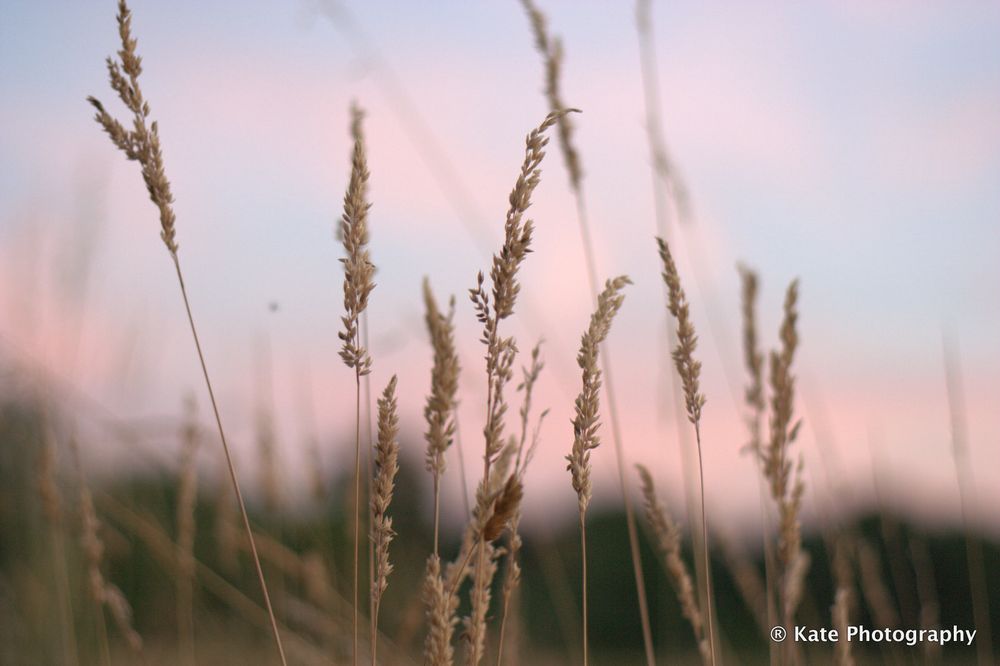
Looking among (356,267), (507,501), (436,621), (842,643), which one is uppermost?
(356,267)

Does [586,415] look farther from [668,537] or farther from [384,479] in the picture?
[668,537]

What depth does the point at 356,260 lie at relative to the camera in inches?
43.9

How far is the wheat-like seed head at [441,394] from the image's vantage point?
3.49ft

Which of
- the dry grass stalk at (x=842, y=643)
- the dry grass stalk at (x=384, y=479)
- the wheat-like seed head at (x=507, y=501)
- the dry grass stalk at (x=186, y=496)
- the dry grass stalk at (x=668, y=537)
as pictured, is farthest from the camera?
the dry grass stalk at (x=186, y=496)

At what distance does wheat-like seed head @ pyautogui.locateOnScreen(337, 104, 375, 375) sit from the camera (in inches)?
43.4

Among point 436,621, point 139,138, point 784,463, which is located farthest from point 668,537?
point 139,138

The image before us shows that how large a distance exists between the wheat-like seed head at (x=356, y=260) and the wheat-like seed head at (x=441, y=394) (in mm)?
95

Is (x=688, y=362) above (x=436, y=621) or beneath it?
above

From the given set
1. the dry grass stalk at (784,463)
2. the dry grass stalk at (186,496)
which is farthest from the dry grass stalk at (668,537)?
the dry grass stalk at (186,496)

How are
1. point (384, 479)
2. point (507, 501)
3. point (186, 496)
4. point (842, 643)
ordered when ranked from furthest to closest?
1. point (186, 496)
2. point (842, 643)
3. point (384, 479)
4. point (507, 501)

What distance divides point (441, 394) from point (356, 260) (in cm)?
20

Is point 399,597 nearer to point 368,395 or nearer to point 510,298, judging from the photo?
point 368,395

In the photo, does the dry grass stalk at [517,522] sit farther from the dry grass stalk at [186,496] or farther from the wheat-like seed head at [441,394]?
the dry grass stalk at [186,496]

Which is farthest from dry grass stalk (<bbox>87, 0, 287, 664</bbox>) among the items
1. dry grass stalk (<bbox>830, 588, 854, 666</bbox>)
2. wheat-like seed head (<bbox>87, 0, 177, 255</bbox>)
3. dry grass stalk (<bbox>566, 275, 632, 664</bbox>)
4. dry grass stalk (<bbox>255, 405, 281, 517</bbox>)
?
dry grass stalk (<bbox>255, 405, 281, 517</bbox>)
